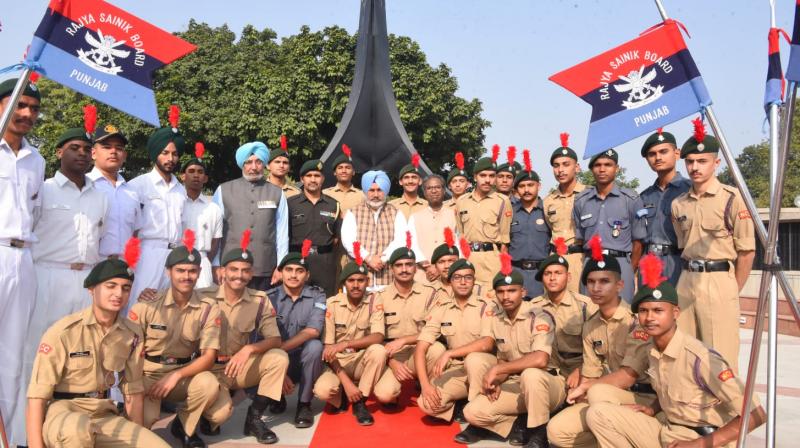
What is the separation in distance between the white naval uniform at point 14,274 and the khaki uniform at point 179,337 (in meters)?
0.61

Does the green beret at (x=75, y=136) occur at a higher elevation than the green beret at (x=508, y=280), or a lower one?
higher

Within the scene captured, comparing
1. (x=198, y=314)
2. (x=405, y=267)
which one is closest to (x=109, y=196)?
(x=198, y=314)

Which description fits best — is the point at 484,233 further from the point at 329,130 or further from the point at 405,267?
the point at 329,130

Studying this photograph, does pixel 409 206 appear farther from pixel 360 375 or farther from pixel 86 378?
pixel 86 378

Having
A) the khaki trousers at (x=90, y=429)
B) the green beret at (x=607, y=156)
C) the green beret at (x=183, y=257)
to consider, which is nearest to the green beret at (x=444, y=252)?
the green beret at (x=607, y=156)

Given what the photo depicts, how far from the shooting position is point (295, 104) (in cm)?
2027

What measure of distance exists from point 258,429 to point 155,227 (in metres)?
1.49

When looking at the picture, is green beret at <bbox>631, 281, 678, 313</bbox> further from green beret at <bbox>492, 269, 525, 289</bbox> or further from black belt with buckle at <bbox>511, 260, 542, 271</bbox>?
black belt with buckle at <bbox>511, 260, 542, 271</bbox>

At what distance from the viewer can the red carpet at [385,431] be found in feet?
12.2

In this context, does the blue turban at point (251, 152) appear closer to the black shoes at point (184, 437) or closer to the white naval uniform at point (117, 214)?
the white naval uniform at point (117, 214)

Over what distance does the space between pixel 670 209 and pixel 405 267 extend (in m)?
1.79

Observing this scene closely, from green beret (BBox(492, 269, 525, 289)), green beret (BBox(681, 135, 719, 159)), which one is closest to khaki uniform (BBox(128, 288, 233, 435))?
green beret (BBox(492, 269, 525, 289))

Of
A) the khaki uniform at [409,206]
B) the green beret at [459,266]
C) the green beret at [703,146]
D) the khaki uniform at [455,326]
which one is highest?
the green beret at [703,146]

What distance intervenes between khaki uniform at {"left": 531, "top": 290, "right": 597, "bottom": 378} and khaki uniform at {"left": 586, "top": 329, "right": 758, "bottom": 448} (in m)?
0.78
